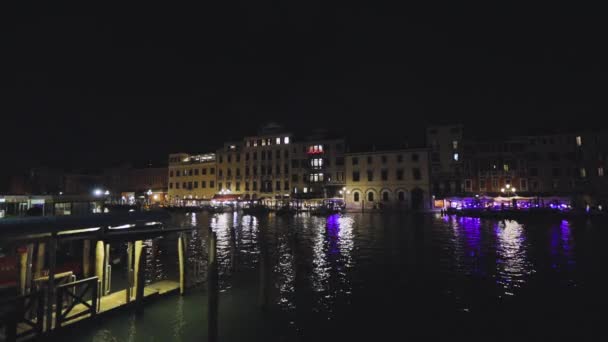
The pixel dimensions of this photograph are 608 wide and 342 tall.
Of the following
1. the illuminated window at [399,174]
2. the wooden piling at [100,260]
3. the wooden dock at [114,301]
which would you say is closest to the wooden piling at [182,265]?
the wooden dock at [114,301]

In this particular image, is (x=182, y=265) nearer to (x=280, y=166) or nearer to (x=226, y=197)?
(x=280, y=166)

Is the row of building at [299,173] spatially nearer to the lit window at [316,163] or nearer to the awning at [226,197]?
the lit window at [316,163]

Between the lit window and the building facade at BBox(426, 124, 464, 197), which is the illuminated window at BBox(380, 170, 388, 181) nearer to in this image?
the building facade at BBox(426, 124, 464, 197)

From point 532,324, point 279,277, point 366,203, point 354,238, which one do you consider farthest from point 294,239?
→ point 366,203

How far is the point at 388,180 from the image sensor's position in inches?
2434

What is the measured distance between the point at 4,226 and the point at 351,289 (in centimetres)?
1154

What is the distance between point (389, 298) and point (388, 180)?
50422 millimetres

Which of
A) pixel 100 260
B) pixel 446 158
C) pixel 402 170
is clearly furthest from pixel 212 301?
pixel 446 158

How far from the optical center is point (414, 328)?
10.3 m

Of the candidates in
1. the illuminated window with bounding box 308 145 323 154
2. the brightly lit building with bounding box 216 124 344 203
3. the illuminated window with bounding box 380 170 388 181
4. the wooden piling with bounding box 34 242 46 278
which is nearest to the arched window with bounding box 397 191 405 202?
the illuminated window with bounding box 380 170 388 181

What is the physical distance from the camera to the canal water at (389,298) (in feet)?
32.6

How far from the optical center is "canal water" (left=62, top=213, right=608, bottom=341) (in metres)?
9.94

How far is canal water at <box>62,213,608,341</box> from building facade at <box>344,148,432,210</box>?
→ 36602mm

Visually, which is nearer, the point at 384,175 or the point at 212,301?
the point at 212,301
